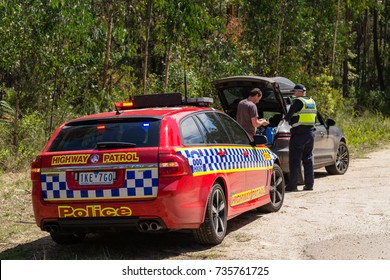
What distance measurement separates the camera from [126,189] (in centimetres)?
671

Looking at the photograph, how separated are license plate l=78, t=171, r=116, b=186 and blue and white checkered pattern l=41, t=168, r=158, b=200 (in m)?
0.07

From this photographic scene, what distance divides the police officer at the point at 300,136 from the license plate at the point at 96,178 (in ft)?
18.8

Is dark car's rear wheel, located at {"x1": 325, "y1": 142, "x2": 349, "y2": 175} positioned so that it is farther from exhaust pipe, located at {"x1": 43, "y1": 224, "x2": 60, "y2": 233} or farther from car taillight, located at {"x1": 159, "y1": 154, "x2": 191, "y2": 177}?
exhaust pipe, located at {"x1": 43, "y1": 224, "x2": 60, "y2": 233}

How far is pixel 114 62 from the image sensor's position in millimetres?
18656

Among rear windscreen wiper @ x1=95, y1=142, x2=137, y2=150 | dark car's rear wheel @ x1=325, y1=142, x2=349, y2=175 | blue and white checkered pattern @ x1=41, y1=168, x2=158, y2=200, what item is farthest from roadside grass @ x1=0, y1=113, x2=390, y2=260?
dark car's rear wheel @ x1=325, y1=142, x2=349, y2=175

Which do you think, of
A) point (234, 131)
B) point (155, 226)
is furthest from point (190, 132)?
point (234, 131)

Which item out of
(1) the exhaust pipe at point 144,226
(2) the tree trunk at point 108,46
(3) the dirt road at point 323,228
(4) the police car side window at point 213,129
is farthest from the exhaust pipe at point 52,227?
(2) the tree trunk at point 108,46

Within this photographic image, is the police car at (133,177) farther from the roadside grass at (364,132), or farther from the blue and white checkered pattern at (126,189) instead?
the roadside grass at (364,132)

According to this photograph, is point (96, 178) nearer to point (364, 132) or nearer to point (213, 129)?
point (213, 129)

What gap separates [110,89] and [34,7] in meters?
3.93

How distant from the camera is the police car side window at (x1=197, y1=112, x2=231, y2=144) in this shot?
7.83m

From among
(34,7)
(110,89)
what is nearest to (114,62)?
(110,89)

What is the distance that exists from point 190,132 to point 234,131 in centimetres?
149
